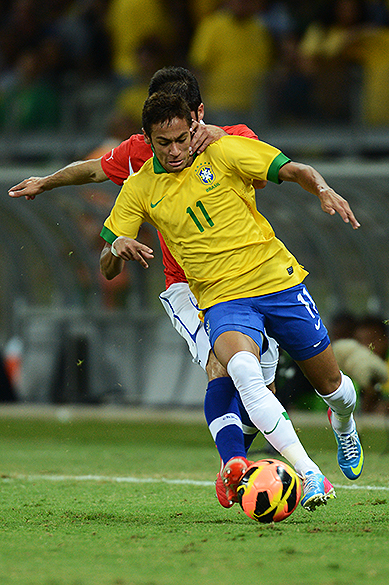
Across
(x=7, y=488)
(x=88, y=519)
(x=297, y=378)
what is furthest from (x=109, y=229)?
(x=297, y=378)

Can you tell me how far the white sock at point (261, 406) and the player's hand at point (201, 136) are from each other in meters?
1.02

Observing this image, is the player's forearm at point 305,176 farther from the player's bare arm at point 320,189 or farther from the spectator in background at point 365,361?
the spectator in background at point 365,361

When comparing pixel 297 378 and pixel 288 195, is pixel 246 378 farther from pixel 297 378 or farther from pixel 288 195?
pixel 288 195

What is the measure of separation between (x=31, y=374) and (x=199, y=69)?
3.84 metres

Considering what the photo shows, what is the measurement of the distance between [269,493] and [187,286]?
58.1 inches

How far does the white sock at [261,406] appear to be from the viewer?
4438 mm

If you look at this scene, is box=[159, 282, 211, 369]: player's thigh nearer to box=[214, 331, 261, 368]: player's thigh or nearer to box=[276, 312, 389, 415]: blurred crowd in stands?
box=[214, 331, 261, 368]: player's thigh

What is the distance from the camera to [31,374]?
11180 millimetres

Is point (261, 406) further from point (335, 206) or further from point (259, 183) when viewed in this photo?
point (259, 183)

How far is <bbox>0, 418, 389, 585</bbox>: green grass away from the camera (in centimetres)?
335

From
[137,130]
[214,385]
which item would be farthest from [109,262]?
[137,130]

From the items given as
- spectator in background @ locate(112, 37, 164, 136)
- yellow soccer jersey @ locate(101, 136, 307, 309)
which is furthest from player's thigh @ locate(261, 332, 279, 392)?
spectator in background @ locate(112, 37, 164, 136)

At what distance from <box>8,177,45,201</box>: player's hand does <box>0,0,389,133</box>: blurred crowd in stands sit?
16.3 feet

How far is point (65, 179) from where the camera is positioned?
539 cm
